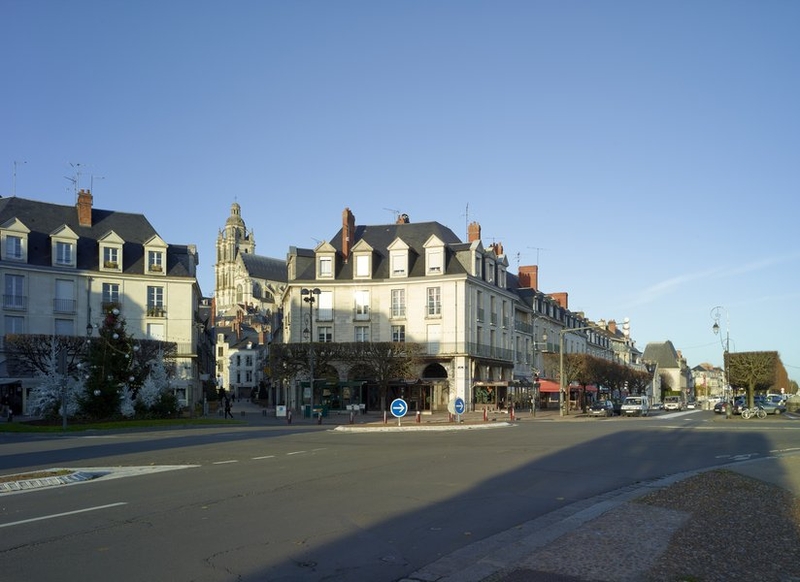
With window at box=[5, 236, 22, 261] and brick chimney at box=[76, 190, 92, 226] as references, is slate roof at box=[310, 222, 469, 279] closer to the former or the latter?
brick chimney at box=[76, 190, 92, 226]

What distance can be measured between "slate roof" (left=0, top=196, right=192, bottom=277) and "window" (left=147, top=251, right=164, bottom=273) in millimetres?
524

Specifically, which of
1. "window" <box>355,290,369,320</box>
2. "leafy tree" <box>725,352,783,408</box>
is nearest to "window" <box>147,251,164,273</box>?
"window" <box>355,290,369,320</box>

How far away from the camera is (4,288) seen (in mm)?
47344

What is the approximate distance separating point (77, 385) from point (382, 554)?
32.0 metres

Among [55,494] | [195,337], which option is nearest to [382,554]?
[55,494]

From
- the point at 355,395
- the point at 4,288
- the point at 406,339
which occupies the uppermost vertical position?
the point at 4,288

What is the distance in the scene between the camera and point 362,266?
5538cm

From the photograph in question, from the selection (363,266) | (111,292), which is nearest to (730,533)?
(363,266)

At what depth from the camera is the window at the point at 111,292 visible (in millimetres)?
50875

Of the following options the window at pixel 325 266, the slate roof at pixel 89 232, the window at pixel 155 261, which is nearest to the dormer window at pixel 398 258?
the window at pixel 325 266

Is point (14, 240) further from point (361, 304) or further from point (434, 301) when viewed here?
point (434, 301)

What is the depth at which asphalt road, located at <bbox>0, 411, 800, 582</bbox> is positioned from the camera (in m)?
7.33

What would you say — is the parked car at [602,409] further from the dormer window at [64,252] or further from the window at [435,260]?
the dormer window at [64,252]

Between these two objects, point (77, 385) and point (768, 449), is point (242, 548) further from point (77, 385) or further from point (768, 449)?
point (77, 385)
